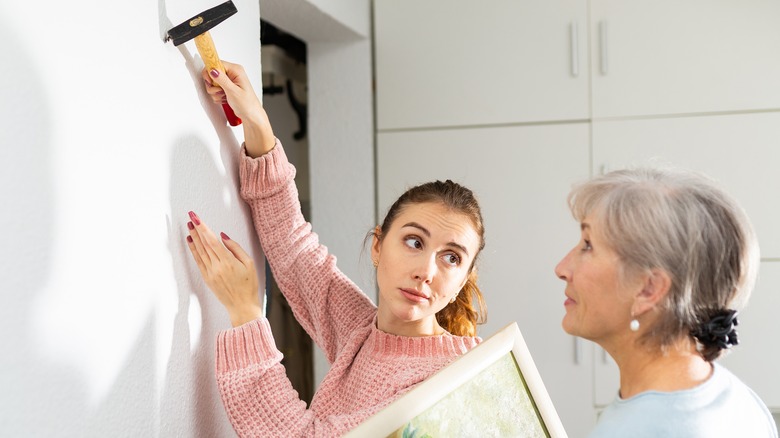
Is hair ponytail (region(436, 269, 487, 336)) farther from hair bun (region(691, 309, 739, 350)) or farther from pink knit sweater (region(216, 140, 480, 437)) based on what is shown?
hair bun (region(691, 309, 739, 350))

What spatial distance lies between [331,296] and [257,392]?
1.08 ft

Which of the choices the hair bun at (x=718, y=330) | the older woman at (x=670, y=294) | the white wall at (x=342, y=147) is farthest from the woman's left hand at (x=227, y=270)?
Result: the white wall at (x=342, y=147)

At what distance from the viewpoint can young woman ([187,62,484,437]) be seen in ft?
4.38

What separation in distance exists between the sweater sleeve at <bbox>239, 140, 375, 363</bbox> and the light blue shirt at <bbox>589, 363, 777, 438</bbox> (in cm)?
64

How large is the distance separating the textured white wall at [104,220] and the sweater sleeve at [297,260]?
10 centimetres

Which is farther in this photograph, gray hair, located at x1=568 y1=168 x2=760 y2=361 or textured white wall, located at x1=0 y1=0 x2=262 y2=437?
gray hair, located at x1=568 y1=168 x2=760 y2=361

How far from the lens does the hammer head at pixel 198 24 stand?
4.18 feet

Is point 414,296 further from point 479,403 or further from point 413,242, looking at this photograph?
point 479,403

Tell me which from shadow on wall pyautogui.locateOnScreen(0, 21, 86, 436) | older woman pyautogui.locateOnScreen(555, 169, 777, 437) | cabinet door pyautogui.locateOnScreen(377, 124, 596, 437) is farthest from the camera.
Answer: cabinet door pyautogui.locateOnScreen(377, 124, 596, 437)

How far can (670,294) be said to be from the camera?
1.08 metres

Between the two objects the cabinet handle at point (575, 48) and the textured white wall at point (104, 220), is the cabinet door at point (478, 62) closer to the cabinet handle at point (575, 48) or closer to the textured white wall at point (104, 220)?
the cabinet handle at point (575, 48)

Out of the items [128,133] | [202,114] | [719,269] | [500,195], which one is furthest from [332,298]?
[500,195]

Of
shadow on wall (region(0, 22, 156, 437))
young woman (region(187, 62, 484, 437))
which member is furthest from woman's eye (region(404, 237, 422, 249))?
shadow on wall (region(0, 22, 156, 437))

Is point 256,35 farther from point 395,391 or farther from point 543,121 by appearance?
point 543,121
